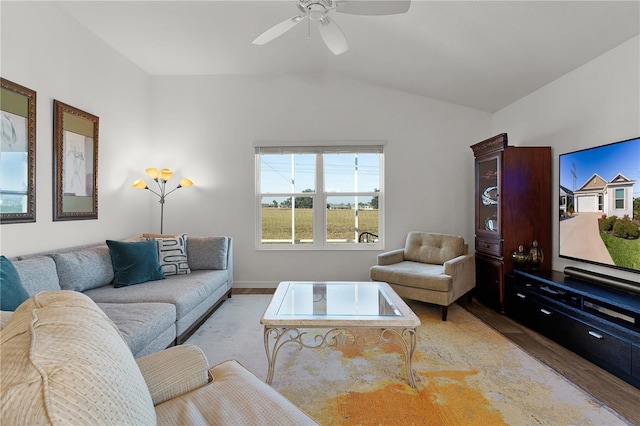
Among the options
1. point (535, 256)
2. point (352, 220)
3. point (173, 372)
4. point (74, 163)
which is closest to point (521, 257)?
point (535, 256)

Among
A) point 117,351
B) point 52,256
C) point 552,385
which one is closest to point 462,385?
point 552,385

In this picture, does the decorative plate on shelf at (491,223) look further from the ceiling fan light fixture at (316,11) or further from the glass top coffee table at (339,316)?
the ceiling fan light fixture at (316,11)

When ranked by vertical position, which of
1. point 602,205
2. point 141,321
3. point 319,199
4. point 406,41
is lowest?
point 141,321

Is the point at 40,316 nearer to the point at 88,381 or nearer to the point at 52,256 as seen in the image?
the point at 88,381

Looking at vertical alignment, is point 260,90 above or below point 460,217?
above

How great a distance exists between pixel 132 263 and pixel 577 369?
3578 mm

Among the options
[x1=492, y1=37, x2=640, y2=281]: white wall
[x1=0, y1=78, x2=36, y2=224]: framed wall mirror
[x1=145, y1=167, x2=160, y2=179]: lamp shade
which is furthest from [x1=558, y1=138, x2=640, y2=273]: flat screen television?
[x1=0, y1=78, x2=36, y2=224]: framed wall mirror

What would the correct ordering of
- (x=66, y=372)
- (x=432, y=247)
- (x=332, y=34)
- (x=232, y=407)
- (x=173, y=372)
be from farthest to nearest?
(x=432, y=247) < (x=332, y=34) < (x=173, y=372) < (x=232, y=407) < (x=66, y=372)

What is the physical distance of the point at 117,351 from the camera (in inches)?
27.5

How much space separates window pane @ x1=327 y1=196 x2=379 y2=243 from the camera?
4301 mm

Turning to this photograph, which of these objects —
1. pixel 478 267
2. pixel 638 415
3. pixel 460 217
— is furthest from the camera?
pixel 460 217

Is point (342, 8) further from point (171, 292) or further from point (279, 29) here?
point (171, 292)

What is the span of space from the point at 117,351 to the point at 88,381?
17 centimetres

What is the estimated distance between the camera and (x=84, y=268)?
2479 millimetres
